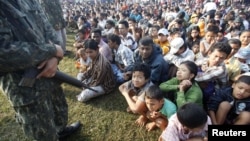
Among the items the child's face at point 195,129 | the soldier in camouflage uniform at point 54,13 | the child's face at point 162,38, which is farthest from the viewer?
the soldier in camouflage uniform at point 54,13

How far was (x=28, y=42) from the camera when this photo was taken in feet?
5.85

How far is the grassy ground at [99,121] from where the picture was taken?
304cm

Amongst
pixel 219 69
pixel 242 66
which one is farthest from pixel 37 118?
pixel 242 66

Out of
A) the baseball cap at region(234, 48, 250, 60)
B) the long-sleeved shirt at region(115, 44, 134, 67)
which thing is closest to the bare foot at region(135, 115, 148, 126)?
the long-sleeved shirt at region(115, 44, 134, 67)

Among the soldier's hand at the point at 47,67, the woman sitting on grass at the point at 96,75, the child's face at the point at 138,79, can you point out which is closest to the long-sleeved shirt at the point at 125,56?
the woman sitting on grass at the point at 96,75

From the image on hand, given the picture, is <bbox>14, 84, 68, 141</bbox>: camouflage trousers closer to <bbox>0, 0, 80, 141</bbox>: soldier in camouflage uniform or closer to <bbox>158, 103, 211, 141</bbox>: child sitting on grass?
<bbox>0, 0, 80, 141</bbox>: soldier in camouflage uniform

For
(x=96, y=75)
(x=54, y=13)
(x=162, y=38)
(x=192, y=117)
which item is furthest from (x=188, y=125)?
(x=54, y=13)

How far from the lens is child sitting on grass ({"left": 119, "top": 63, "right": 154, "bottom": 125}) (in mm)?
3037

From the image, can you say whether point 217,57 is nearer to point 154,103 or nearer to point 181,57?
point 181,57

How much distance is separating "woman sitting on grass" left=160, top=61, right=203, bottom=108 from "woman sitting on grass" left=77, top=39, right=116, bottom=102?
3.87ft

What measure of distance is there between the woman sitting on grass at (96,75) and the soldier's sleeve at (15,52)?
79.9 inches

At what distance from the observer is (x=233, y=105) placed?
2.83 meters

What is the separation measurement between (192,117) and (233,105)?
98 centimetres

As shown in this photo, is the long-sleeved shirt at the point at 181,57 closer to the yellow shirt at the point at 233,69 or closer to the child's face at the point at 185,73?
the yellow shirt at the point at 233,69
